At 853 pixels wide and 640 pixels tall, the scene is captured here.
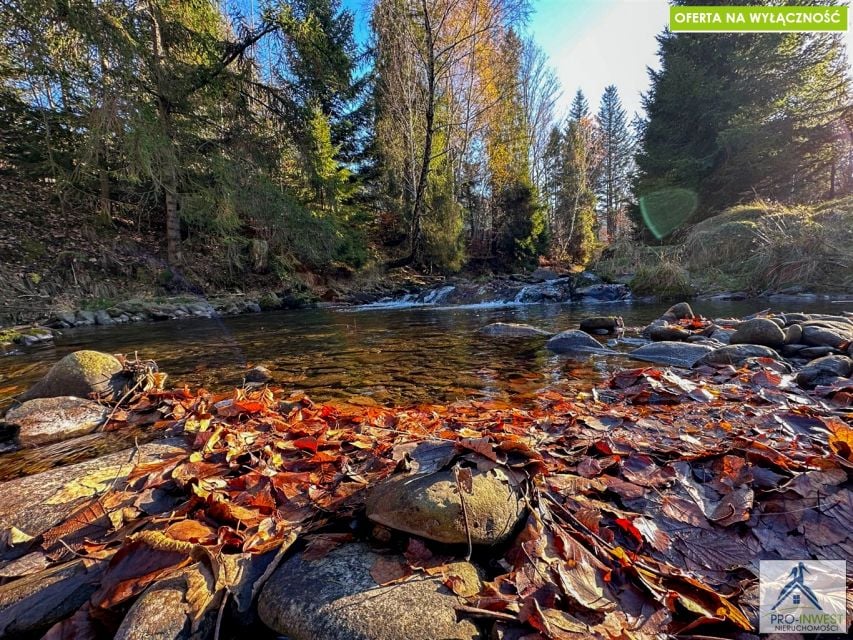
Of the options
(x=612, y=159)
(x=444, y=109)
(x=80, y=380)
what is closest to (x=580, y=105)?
(x=612, y=159)

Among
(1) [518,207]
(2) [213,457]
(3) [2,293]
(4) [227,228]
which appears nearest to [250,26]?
(4) [227,228]

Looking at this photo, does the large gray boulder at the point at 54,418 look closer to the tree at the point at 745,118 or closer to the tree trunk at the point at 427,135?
the tree trunk at the point at 427,135

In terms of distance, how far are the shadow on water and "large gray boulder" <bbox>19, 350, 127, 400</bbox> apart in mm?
549

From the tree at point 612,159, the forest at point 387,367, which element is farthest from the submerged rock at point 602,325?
the tree at point 612,159

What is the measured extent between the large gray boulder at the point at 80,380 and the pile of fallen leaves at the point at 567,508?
4.66 feet

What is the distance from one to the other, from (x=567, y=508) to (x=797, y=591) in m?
0.59

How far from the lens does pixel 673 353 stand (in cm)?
425

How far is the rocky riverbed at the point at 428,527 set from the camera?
3.20ft

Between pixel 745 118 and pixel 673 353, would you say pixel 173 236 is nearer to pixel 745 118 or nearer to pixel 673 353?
pixel 673 353

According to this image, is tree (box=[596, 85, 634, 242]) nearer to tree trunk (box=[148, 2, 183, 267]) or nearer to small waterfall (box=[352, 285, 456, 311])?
small waterfall (box=[352, 285, 456, 311])

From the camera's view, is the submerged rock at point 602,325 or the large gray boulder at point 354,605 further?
the submerged rock at point 602,325

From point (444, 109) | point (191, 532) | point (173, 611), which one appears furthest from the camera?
point (444, 109)

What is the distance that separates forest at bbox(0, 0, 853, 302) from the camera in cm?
915

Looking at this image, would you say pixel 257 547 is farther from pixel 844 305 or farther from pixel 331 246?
pixel 331 246
